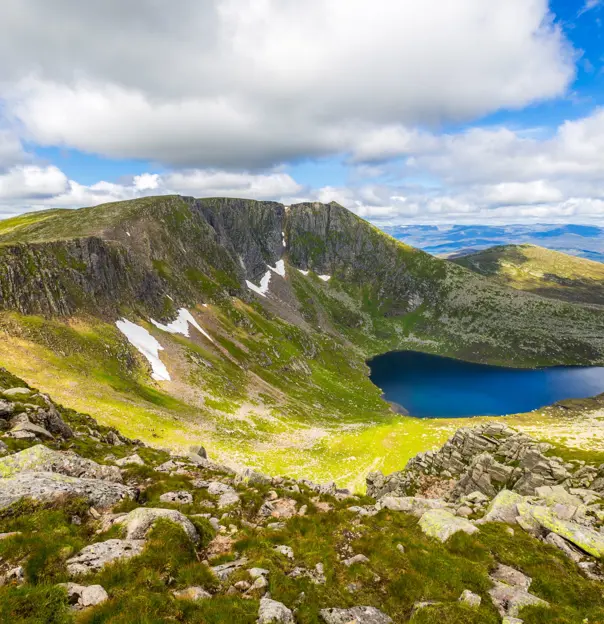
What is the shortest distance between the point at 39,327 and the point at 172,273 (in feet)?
228

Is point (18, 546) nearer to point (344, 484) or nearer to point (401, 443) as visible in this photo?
point (344, 484)

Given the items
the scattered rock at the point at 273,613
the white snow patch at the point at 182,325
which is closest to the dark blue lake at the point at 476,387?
the white snow patch at the point at 182,325

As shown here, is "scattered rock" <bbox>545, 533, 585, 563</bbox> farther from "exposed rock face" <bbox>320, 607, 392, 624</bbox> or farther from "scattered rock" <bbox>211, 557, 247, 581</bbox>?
"scattered rock" <bbox>211, 557, 247, 581</bbox>

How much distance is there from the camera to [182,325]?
391 ft

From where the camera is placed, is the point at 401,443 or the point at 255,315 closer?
the point at 401,443

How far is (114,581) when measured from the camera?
1058 cm

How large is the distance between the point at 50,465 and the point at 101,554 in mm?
7458

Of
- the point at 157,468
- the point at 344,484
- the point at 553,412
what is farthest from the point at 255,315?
the point at 157,468

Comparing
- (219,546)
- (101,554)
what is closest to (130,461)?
(219,546)

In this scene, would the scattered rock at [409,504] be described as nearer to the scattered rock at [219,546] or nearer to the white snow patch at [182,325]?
the scattered rock at [219,546]

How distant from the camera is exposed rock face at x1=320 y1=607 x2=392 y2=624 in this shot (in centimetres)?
1066

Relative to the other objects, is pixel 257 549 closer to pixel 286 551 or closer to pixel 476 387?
pixel 286 551

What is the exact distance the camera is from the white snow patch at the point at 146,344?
288 feet

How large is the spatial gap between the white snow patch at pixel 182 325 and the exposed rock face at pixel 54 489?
9999 centimetres
